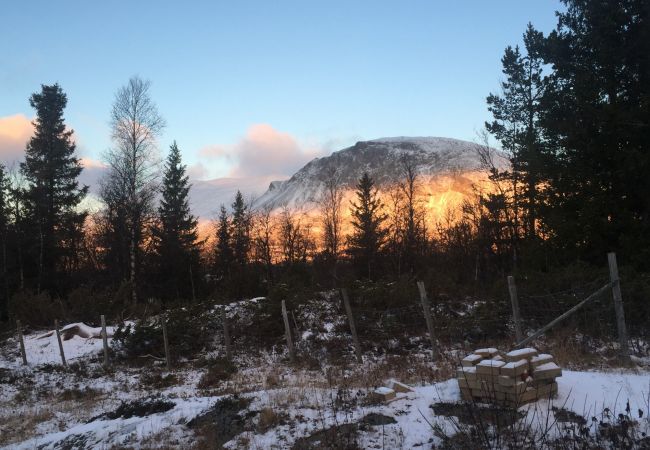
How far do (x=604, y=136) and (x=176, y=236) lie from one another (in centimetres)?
3209

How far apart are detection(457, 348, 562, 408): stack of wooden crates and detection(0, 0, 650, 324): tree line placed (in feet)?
38.0

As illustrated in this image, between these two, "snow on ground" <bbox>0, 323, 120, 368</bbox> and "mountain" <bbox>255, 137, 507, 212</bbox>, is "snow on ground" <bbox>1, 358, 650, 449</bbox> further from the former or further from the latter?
"mountain" <bbox>255, 137, 507, 212</bbox>

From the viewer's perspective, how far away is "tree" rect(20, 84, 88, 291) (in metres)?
33.9

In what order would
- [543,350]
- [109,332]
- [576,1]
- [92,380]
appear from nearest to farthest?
1. [543,350]
2. [92,380]
3. [576,1]
4. [109,332]

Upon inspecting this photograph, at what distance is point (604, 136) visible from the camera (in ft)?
53.9

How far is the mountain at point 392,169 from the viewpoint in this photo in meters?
77.8

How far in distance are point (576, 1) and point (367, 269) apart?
23.2 metres

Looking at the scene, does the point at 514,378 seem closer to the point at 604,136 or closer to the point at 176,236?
the point at 604,136

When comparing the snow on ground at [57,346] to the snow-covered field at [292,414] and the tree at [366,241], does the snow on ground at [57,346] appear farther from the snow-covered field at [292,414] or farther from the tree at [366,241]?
the tree at [366,241]

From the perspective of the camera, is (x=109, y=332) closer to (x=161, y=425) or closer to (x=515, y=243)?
(x=161, y=425)

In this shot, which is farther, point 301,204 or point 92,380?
point 301,204

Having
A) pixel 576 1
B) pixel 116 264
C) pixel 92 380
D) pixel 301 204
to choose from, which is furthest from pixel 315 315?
pixel 301 204

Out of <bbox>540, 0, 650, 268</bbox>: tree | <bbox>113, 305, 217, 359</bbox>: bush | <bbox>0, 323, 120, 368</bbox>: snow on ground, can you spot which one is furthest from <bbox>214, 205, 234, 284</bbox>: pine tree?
<bbox>540, 0, 650, 268</bbox>: tree

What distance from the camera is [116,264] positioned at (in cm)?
3672
